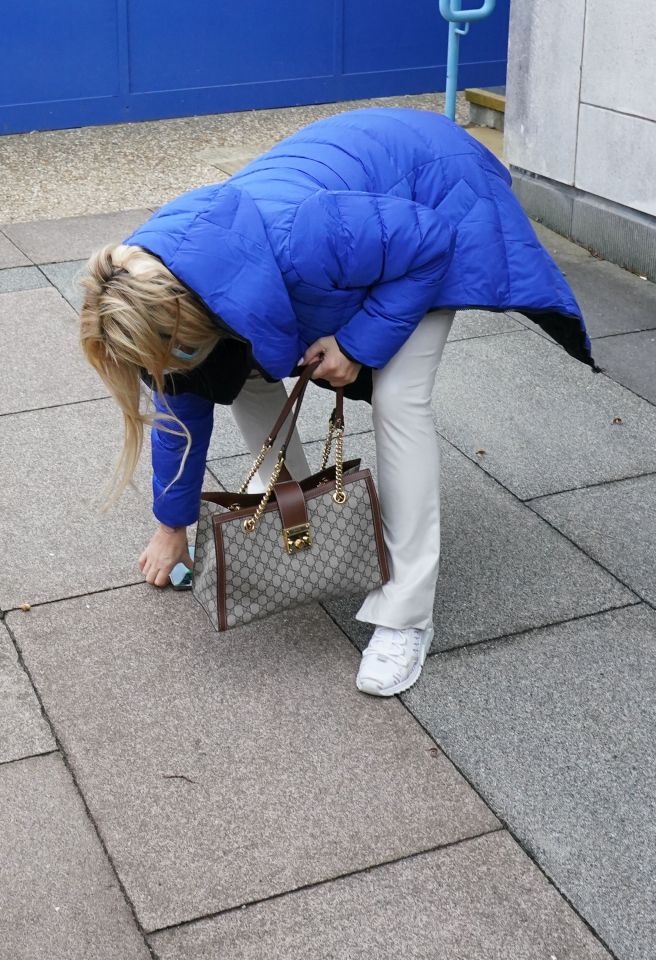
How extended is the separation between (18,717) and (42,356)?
255cm

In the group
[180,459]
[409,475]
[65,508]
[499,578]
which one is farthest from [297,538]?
[65,508]

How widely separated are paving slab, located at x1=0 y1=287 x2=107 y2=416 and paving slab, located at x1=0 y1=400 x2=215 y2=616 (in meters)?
0.13

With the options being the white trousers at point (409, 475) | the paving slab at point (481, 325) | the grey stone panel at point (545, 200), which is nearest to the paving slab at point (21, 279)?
the paving slab at point (481, 325)

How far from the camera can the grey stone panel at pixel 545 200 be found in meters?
6.70

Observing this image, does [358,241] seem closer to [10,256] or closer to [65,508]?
[65,508]

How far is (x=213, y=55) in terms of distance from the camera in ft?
30.6

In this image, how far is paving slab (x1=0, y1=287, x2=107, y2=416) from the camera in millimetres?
4902

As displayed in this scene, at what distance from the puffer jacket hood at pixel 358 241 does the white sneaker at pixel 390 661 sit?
751 millimetres

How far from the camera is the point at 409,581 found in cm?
313

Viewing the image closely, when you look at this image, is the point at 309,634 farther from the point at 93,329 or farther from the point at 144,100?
the point at 144,100

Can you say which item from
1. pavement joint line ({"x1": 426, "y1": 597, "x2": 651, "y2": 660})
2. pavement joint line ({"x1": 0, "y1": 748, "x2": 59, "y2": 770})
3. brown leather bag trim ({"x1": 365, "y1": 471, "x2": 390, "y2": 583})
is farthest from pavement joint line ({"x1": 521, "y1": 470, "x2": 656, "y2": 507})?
pavement joint line ({"x1": 0, "y1": 748, "x2": 59, "y2": 770})

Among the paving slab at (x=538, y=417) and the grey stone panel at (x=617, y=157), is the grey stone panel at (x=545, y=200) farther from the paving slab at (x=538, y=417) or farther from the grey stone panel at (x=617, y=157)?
the paving slab at (x=538, y=417)

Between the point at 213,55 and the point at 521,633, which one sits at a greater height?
the point at 213,55

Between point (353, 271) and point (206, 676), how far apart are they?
1172mm
